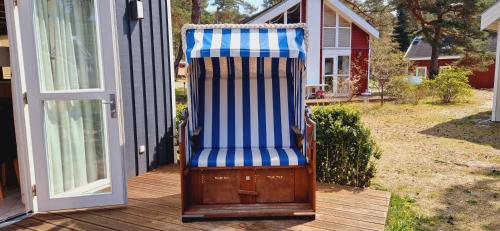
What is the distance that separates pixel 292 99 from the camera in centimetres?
397

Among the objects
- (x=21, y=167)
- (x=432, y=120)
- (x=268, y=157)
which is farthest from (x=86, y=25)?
(x=432, y=120)

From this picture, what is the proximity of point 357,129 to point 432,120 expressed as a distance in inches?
252

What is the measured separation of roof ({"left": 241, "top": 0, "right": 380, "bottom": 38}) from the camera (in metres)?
14.9

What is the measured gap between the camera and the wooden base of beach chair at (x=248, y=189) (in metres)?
3.28

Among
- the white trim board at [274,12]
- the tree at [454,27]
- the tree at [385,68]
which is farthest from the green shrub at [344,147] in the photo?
the tree at [454,27]

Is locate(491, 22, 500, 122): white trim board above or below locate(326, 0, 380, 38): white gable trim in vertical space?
below

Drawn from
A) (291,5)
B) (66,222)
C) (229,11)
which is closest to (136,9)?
(66,222)

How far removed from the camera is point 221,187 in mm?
3328

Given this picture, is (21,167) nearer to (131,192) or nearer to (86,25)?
(131,192)

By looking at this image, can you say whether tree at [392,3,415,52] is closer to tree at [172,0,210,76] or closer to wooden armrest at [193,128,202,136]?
tree at [172,0,210,76]

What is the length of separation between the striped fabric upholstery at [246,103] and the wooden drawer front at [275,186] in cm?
49

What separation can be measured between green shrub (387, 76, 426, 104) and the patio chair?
406 inches

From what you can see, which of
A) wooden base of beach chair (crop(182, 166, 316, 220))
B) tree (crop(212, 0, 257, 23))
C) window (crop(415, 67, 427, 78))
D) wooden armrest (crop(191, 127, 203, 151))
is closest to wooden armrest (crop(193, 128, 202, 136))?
wooden armrest (crop(191, 127, 203, 151))

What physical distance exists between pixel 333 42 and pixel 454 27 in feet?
22.3
